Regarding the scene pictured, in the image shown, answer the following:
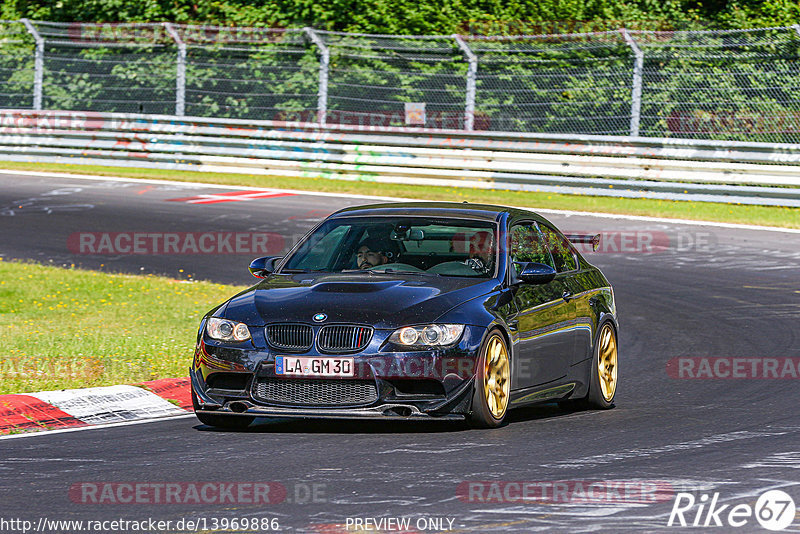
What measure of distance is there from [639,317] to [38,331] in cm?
594

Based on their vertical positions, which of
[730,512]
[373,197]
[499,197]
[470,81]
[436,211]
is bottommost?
[373,197]

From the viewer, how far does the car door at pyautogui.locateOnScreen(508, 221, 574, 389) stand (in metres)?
8.85

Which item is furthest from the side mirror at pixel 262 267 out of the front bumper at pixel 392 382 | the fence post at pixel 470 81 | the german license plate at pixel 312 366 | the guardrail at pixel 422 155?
the fence post at pixel 470 81

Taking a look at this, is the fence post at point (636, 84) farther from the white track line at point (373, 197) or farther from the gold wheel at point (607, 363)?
the gold wheel at point (607, 363)

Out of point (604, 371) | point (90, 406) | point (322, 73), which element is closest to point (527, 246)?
point (604, 371)

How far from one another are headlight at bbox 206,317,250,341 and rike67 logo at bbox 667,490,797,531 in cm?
292

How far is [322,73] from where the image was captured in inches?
1071

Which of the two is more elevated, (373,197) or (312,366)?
(312,366)

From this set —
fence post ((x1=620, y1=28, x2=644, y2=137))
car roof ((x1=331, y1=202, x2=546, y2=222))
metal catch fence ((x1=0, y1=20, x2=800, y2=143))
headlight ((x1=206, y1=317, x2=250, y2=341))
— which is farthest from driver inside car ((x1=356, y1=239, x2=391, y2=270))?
fence post ((x1=620, y1=28, x2=644, y2=137))

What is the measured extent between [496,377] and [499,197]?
16.3 meters

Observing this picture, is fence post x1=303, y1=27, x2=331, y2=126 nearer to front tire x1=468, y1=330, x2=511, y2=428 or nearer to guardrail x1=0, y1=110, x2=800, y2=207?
guardrail x1=0, y1=110, x2=800, y2=207

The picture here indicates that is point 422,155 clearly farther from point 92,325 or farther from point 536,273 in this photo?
point 536,273

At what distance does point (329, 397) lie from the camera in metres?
8.03

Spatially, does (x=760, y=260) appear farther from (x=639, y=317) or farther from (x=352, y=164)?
(x=352, y=164)
